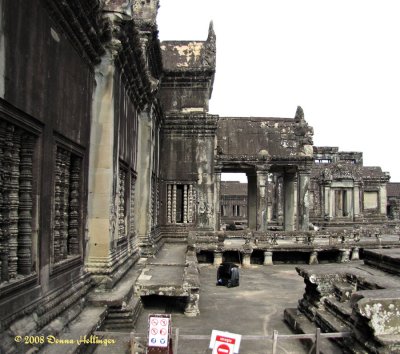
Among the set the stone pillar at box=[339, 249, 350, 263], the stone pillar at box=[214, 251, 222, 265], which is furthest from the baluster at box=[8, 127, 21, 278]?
the stone pillar at box=[339, 249, 350, 263]

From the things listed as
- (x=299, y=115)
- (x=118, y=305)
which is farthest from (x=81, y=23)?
(x=299, y=115)

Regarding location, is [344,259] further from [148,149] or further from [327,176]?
[327,176]

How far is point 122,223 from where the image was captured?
31.7ft

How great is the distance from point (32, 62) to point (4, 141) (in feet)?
3.07

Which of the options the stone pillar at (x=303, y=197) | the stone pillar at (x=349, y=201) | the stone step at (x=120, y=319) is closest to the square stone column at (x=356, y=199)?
the stone pillar at (x=349, y=201)

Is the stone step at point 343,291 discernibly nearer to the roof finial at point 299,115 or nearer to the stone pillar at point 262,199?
the stone pillar at point 262,199

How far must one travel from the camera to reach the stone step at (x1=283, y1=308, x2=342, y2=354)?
5.51 m

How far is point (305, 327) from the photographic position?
699 cm

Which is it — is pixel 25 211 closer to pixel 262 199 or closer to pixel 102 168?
pixel 102 168

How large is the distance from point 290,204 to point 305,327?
17.1 metres

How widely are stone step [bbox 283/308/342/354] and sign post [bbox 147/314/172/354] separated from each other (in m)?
1.97

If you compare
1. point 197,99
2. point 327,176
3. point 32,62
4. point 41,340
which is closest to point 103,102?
point 32,62

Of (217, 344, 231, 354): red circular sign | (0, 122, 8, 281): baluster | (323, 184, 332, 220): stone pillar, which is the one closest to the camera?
(0, 122, 8, 281): baluster

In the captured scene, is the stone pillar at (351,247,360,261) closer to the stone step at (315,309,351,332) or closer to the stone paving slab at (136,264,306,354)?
the stone paving slab at (136,264,306,354)
